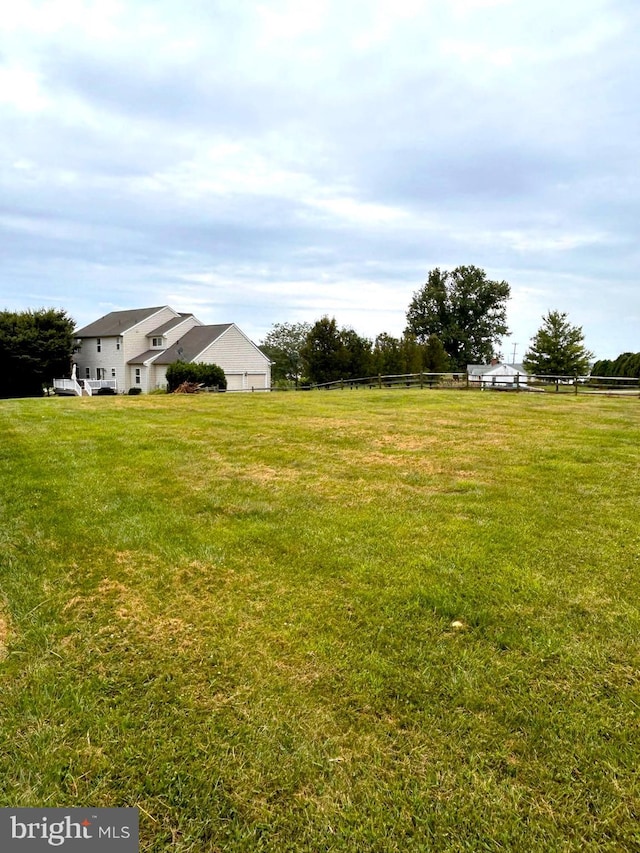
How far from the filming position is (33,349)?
33281mm

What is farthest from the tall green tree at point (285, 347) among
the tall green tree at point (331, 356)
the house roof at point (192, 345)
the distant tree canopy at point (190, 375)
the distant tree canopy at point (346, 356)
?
the distant tree canopy at point (190, 375)

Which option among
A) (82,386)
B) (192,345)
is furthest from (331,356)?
(82,386)

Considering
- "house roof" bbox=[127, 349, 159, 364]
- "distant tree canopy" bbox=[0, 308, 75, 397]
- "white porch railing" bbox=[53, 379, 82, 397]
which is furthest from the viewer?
"house roof" bbox=[127, 349, 159, 364]

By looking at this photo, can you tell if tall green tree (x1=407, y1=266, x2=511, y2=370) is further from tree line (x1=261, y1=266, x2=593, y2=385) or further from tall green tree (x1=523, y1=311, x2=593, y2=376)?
tall green tree (x1=523, y1=311, x2=593, y2=376)

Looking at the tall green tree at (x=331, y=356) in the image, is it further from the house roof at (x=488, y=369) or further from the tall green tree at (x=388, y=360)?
the house roof at (x=488, y=369)

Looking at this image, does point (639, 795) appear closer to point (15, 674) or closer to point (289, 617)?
point (289, 617)

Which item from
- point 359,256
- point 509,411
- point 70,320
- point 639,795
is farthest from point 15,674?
point 70,320

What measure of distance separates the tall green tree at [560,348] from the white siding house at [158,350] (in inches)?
905

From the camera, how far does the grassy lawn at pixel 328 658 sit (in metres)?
1.62

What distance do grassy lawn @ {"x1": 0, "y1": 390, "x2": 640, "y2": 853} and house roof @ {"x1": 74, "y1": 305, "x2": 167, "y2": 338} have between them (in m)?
34.1

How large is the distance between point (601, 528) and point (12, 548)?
16.7 feet

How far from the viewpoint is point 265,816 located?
1588 mm

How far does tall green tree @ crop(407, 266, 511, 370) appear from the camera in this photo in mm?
57281

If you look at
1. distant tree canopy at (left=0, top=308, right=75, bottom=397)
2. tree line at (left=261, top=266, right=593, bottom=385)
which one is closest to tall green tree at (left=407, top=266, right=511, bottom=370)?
tree line at (left=261, top=266, right=593, bottom=385)
